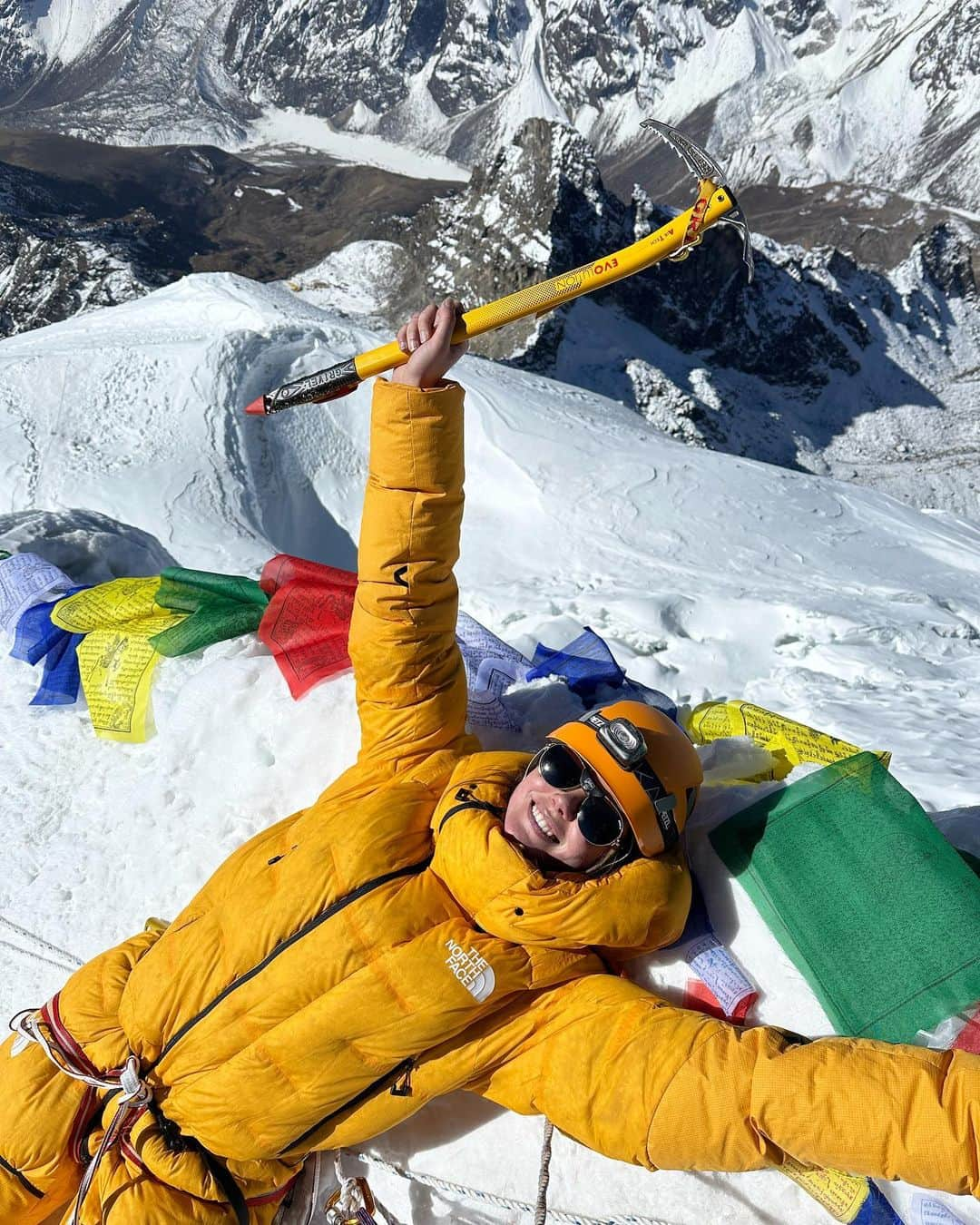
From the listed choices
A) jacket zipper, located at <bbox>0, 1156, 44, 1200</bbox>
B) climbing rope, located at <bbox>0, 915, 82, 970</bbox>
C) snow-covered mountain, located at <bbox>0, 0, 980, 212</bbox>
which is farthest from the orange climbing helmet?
snow-covered mountain, located at <bbox>0, 0, 980, 212</bbox>

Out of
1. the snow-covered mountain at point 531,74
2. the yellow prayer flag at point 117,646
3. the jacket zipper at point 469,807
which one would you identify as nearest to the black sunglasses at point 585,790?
the jacket zipper at point 469,807

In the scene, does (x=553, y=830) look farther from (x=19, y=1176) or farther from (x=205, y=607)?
(x=205, y=607)

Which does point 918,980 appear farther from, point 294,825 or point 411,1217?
point 294,825

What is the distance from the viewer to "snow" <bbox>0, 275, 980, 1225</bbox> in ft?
6.06

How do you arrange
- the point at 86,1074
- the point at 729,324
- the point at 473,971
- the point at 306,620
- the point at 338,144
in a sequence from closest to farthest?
the point at 473,971, the point at 86,1074, the point at 306,620, the point at 729,324, the point at 338,144

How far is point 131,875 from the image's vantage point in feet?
8.47

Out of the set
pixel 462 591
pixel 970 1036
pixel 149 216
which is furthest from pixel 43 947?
pixel 149 216

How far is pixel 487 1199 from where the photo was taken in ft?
5.64

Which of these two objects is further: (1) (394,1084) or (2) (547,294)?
(2) (547,294)

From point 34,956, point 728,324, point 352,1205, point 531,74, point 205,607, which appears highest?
point 531,74

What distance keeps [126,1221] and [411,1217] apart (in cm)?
58

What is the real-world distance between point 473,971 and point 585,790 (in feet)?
1.32

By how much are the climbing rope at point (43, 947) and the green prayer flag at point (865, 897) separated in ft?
6.13

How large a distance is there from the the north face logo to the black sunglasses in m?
0.31
